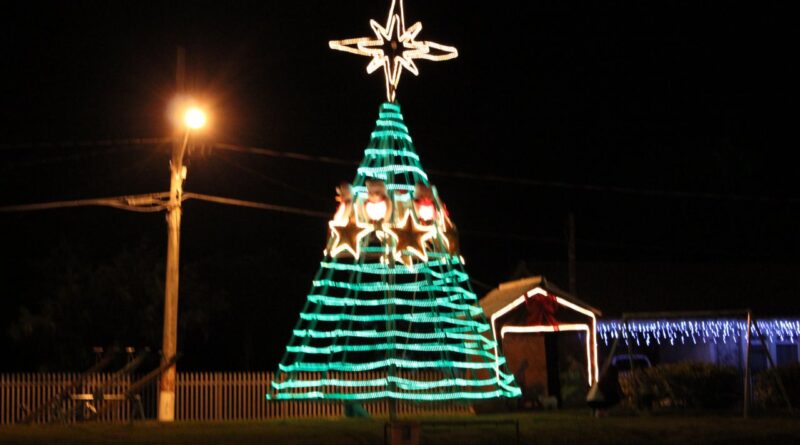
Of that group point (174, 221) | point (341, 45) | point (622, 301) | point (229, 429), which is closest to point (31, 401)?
point (174, 221)

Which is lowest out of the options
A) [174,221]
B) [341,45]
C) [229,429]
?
[229,429]

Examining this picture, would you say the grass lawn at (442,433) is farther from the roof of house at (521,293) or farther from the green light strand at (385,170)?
the roof of house at (521,293)

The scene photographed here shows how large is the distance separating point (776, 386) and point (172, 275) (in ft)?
47.5

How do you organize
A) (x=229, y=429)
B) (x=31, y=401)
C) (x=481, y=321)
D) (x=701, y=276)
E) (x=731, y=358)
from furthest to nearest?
(x=701, y=276) → (x=731, y=358) → (x=481, y=321) → (x=31, y=401) → (x=229, y=429)

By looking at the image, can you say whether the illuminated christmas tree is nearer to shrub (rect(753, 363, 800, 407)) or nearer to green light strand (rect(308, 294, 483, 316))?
green light strand (rect(308, 294, 483, 316))

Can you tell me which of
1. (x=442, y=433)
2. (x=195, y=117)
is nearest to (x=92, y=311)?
(x=195, y=117)

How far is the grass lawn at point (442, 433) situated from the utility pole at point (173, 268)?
1427mm

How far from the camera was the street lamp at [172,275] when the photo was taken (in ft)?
78.1

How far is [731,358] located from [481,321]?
39.0 feet

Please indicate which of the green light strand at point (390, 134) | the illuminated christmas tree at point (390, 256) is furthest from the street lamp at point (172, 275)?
the green light strand at point (390, 134)

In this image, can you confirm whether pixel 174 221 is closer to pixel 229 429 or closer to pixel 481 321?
pixel 229 429

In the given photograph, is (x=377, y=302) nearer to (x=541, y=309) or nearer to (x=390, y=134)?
(x=390, y=134)

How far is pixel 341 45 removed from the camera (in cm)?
2364

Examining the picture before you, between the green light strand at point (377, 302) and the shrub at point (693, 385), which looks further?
the shrub at point (693, 385)
